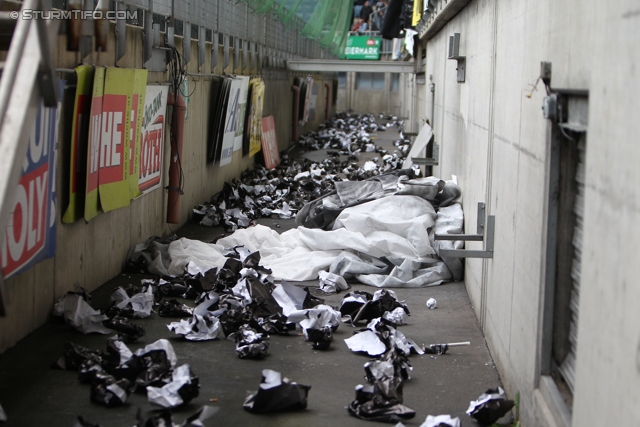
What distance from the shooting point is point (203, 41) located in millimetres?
11125

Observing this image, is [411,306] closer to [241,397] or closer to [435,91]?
[241,397]

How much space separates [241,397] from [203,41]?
7.37 m

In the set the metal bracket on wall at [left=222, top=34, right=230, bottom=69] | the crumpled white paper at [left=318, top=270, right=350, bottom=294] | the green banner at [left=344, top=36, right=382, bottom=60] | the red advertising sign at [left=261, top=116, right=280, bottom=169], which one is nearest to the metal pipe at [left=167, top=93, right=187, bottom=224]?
the crumpled white paper at [left=318, top=270, right=350, bottom=294]

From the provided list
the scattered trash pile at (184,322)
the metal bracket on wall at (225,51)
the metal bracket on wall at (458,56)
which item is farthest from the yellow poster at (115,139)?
the metal bracket on wall at (225,51)

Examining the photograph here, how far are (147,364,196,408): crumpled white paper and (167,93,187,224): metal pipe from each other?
5139mm

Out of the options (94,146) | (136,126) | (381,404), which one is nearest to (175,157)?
(136,126)

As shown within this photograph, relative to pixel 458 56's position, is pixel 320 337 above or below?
below

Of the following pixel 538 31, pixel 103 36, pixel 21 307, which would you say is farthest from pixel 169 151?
pixel 538 31

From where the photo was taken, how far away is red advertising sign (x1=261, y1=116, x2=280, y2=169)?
17.1 m

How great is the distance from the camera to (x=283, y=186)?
46.4 feet

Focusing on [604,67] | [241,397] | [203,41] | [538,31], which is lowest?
[241,397]
